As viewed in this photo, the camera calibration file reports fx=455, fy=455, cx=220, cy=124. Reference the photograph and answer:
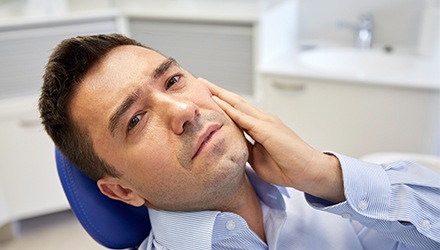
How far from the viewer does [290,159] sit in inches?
40.8

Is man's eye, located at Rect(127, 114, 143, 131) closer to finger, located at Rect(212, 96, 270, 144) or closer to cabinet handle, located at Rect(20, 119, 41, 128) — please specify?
finger, located at Rect(212, 96, 270, 144)

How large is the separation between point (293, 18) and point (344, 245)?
1.66m

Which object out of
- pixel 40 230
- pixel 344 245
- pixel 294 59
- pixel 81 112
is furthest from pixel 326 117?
pixel 40 230

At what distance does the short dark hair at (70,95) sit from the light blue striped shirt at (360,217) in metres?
0.20

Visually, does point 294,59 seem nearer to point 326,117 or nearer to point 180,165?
point 326,117

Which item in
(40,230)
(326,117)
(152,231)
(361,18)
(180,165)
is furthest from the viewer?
(40,230)

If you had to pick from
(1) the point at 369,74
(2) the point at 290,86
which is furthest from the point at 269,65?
(1) the point at 369,74

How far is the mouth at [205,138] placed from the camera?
97cm

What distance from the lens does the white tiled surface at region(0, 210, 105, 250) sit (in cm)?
251

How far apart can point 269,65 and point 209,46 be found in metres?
0.33

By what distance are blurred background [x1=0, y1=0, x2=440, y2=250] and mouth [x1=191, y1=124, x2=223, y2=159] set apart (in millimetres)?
1249

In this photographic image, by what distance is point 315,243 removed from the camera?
3.80ft

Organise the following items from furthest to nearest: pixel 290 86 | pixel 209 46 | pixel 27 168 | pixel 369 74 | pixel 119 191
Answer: pixel 27 168
pixel 209 46
pixel 290 86
pixel 369 74
pixel 119 191

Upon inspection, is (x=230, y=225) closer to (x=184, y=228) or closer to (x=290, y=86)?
(x=184, y=228)
